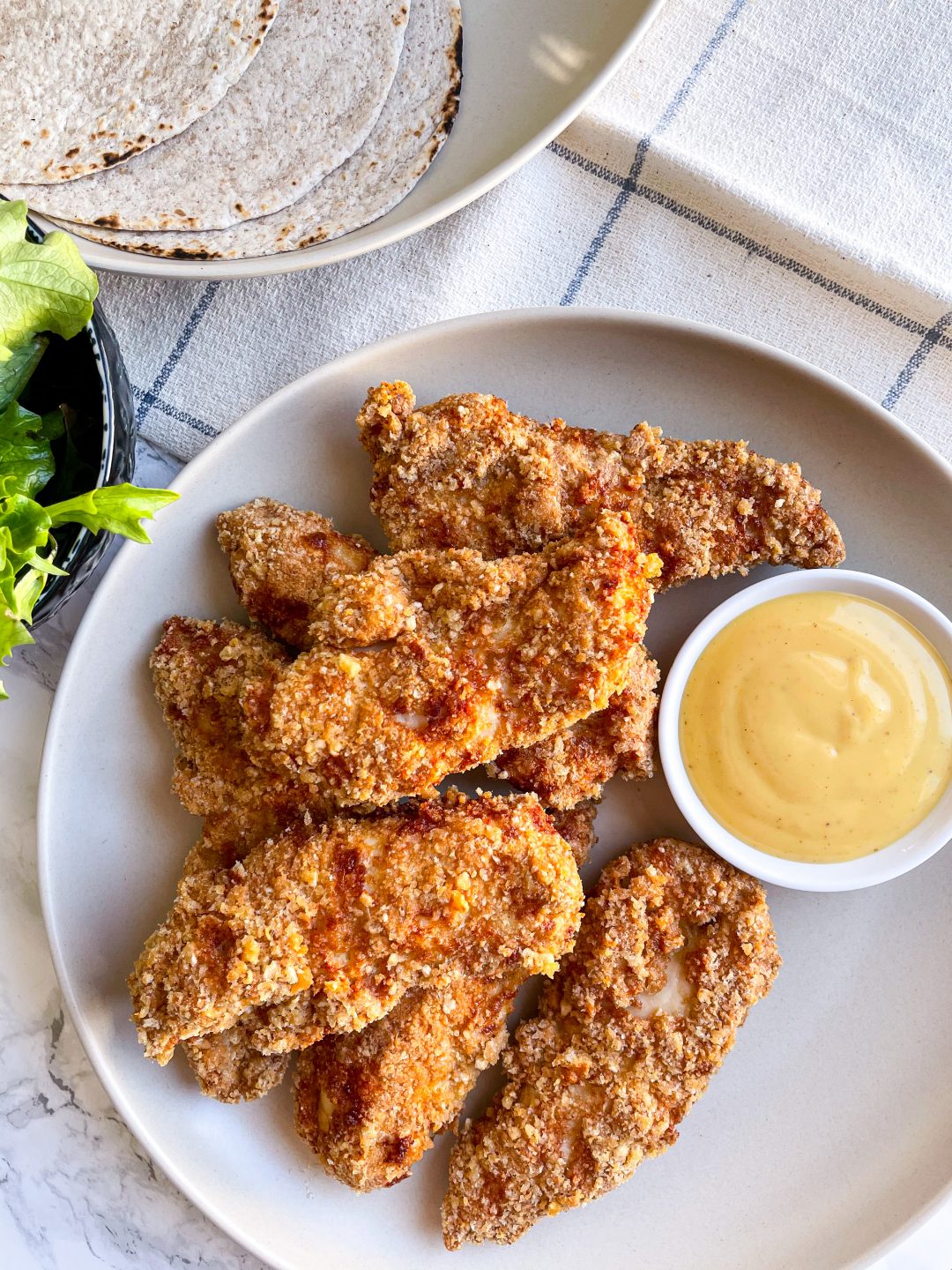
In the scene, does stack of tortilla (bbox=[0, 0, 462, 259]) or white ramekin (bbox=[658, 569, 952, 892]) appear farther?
stack of tortilla (bbox=[0, 0, 462, 259])

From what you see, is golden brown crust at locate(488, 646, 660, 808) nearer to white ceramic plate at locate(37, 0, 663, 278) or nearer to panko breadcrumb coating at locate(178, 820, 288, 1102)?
panko breadcrumb coating at locate(178, 820, 288, 1102)

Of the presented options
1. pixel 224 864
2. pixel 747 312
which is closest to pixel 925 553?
pixel 747 312

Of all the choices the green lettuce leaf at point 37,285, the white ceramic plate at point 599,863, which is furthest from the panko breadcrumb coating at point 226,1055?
the green lettuce leaf at point 37,285

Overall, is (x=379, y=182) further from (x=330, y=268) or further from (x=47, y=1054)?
(x=47, y=1054)

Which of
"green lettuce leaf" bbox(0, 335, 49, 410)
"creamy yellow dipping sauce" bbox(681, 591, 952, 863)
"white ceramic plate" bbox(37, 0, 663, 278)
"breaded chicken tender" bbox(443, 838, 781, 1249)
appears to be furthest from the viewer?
"white ceramic plate" bbox(37, 0, 663, 278)

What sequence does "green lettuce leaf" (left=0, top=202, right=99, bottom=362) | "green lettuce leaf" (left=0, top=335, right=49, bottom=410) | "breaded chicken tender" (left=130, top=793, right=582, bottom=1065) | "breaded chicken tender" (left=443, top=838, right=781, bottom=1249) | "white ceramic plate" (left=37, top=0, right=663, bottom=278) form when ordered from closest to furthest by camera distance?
"green lettuce leaf" (left=0, top=202, right=99, bottom=362) < "green lettuce leaf" (left=0, top=335, right=49, bottom=410) < "breaded chicken tender" (left=130, top=793, right=582, bottom=1065) < "breaded chicken tender" (left=443, top=838, right=781, bottom=1249) < "white ceramic plate" (left=37, top=0, right=663, bottom=278)

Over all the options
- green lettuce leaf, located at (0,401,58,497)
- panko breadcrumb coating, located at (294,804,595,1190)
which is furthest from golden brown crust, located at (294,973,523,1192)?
→ green lettuce leaf, located at (0,401,58,497)

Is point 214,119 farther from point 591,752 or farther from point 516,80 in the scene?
point 591,752
